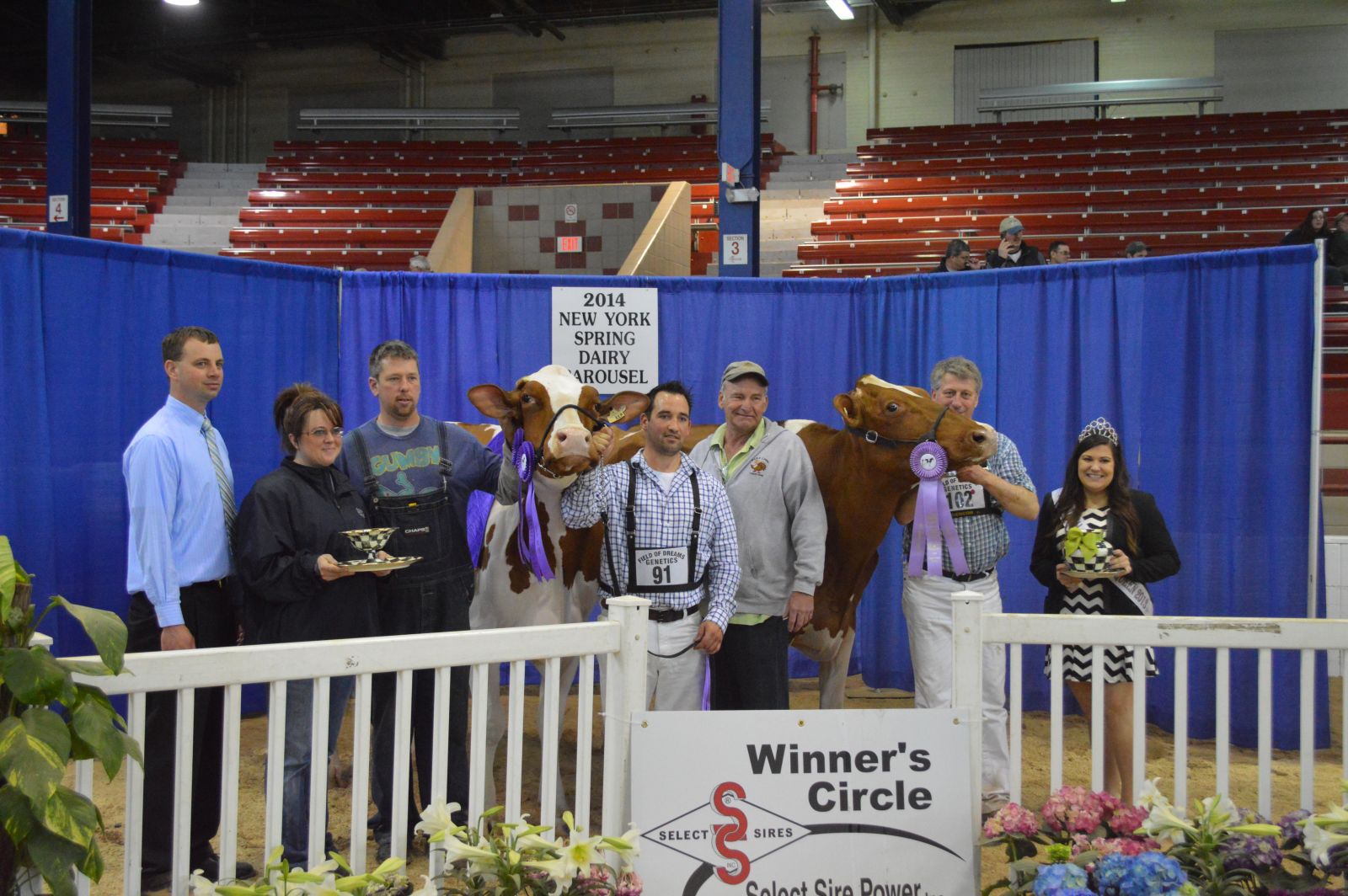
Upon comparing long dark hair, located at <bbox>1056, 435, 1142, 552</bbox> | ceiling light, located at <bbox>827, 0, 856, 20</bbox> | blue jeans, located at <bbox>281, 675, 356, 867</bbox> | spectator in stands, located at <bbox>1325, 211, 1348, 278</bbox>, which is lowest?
blue jeans, located at <bbox>281, 675, 356, 867</bbox>

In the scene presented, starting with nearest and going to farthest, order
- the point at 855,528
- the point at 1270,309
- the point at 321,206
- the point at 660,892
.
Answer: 1. the point at 660,892
2. the point at 855,528
3. the point at 1270,309
4. the point at 321,206

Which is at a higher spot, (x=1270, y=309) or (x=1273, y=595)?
(x=1270, y=309)

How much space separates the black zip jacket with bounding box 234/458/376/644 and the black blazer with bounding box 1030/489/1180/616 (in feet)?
7.75

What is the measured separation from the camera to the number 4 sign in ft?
23.5

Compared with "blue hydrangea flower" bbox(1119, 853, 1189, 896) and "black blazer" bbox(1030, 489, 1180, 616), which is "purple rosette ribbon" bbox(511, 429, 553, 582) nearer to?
"black blazer" bbox(1030, 489, 1180, 616)

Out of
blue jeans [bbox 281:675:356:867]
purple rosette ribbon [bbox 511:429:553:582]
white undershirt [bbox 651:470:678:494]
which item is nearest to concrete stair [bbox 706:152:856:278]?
purple rosette ribbon [bbox 511:429:553:582]

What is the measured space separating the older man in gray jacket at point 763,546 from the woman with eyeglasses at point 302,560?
1.25 meters

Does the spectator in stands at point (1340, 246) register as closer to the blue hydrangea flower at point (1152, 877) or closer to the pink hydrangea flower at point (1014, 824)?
the pink hydrangea flower at point (1014, 824)

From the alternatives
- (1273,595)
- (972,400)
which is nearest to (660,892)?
(972,400)

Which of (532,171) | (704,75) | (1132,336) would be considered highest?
(704,75)

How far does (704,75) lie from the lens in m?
18.7

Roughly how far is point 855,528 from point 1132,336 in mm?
2096

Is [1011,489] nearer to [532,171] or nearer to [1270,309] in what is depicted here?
[1270,309]

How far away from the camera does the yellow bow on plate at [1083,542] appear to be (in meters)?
3.94
